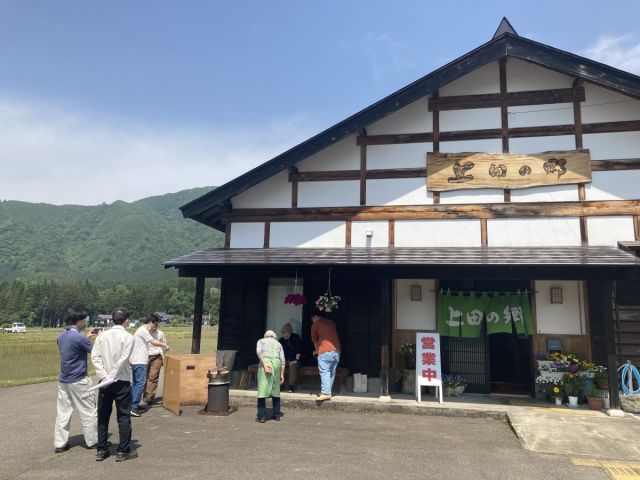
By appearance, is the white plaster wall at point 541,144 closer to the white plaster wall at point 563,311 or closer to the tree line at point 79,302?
the white plaster wall at point 563,311

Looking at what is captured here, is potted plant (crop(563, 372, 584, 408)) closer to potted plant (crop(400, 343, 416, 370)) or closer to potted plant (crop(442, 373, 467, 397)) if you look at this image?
potted plant (crop(442, 373, 467, 397))

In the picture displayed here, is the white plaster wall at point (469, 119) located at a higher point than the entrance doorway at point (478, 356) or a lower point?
higher

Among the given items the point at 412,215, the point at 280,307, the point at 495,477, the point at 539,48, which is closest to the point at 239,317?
the point at 280,307

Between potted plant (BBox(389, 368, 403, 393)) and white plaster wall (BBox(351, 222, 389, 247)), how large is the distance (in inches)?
107

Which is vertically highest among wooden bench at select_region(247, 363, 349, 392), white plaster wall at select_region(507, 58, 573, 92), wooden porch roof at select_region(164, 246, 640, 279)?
white plaster wall at select_region(507, 58, 573, 92)

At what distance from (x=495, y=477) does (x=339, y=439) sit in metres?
2.21

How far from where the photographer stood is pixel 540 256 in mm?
8242

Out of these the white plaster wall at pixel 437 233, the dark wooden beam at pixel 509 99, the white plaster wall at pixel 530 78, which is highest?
the white plaster wall at pixel 530 78

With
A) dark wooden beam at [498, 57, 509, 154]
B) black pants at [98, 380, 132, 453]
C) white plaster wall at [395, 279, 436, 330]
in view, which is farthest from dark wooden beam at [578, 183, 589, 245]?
black pants at [98, 380, 132, 453]

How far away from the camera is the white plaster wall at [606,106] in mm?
9211

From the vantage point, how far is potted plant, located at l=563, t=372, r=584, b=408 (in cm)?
827

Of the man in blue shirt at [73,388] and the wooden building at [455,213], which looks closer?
the man in blue shirt at [73,388]

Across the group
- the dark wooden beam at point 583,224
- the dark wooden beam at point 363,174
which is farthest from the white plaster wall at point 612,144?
the dark wooden beam at point 363,174

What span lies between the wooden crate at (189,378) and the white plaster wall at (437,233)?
4700 mm
